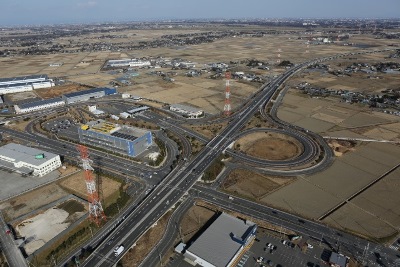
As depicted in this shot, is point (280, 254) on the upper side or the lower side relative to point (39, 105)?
upper

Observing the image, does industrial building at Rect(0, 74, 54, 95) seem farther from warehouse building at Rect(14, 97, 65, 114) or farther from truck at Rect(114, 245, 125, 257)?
truck at Rect(114, 245, 125, 257)

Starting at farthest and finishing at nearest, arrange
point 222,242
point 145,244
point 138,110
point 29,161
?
1. point 138,110
2. point 29,161
3. point 145,244
4. point 222,242

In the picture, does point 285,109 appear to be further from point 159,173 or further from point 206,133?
point 159,173

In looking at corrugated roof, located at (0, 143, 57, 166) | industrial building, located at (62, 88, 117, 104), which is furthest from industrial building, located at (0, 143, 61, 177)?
industrial building, located at (62, 88, 117, 104)

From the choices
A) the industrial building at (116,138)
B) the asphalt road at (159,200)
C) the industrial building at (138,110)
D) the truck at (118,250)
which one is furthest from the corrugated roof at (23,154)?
the industrial building at (138,110)

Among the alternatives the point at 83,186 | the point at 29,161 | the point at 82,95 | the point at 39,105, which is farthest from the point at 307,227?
the point at 39,105

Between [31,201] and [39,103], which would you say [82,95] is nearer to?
[39,103]
